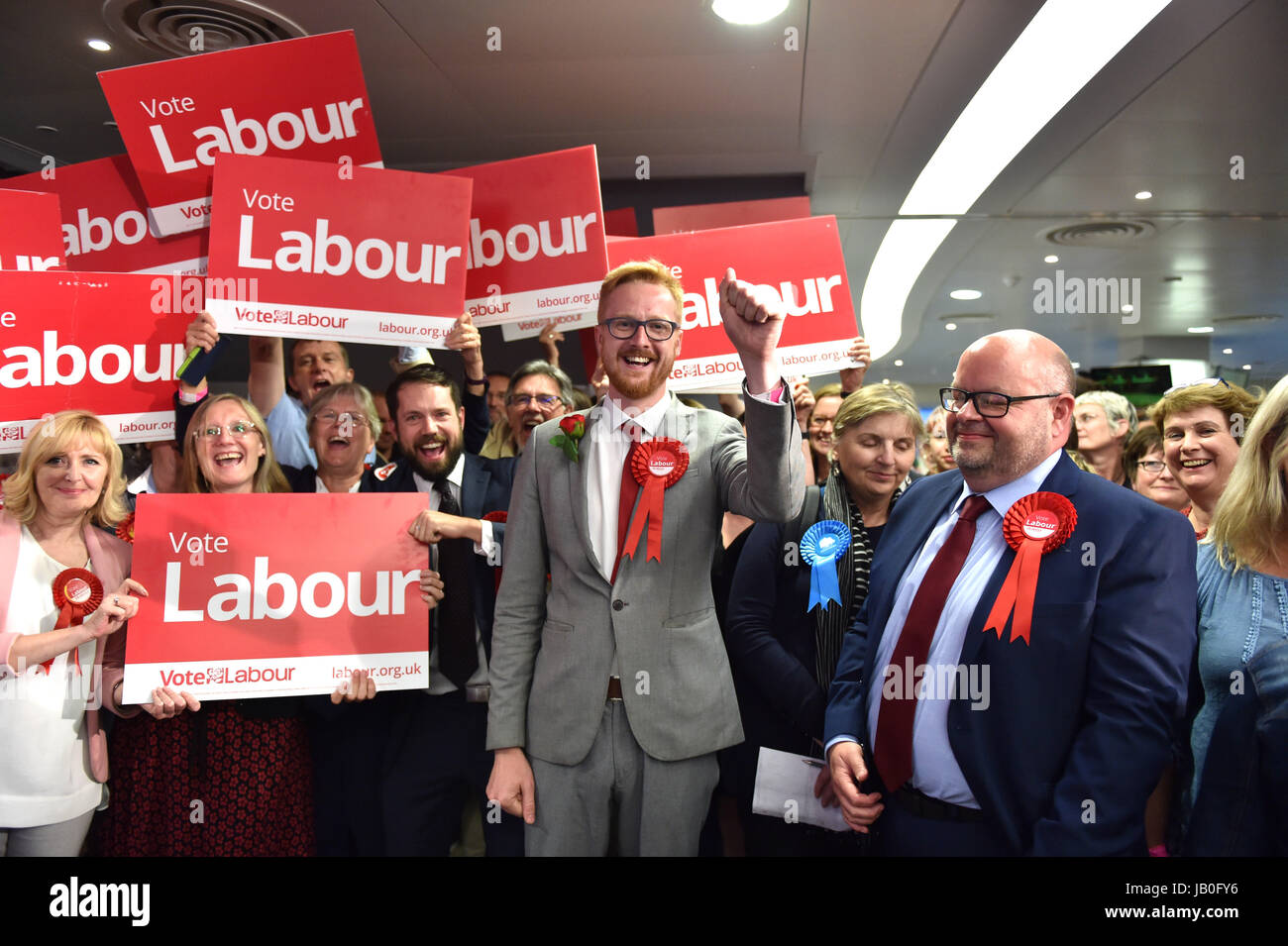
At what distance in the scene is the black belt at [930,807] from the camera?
1.76m

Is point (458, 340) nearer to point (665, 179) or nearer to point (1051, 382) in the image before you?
point (1051, 382)

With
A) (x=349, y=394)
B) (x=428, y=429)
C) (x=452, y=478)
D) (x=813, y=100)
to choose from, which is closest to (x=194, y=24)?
(x=349, y=394)

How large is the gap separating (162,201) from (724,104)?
8.44 ft

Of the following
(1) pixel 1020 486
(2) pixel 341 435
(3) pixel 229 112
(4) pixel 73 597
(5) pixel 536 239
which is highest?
(3) pixel 229 112

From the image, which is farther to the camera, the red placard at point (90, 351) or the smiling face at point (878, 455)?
the red placard at point (90, 351)

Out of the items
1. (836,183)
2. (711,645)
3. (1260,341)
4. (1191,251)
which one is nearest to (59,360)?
(711,645)

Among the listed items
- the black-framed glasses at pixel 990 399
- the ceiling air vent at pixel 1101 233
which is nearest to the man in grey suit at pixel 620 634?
the black-framed glasses at pixel 990 399

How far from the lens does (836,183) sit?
5.20 meters

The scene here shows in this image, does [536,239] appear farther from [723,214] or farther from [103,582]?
[103,582]

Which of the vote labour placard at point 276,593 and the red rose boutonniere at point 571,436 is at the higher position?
the red rose boutonniere at point 571,436

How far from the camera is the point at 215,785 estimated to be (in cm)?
231

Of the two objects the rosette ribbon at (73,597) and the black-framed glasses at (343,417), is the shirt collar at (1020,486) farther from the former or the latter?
the rosette ribbon at (73,597)

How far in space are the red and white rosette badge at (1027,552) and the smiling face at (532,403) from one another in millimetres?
1510

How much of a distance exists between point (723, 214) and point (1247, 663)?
232cm
